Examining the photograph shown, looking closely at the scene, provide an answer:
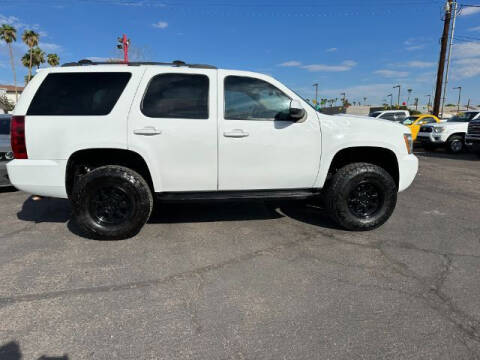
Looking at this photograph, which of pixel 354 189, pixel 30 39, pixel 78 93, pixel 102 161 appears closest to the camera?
pixel 78 93

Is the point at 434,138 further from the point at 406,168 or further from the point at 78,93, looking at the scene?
the point at 78,93

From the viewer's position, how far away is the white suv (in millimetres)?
3342

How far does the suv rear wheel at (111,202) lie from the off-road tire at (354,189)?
7.42 ft

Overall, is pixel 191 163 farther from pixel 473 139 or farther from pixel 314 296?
pixel 473 139

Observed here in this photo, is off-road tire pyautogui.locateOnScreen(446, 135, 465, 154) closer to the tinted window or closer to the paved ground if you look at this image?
Answer: the paved ground

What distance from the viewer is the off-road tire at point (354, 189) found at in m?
3.78

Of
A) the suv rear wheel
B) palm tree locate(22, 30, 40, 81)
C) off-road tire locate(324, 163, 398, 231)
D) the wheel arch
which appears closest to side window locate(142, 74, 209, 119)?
the wheel arch

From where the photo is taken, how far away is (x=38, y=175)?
335 cm

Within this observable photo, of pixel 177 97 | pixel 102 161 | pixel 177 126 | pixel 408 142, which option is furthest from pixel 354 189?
pixel 102 161

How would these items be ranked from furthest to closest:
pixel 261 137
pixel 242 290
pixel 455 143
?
pixel 455 143, pixel 261 137, pixel 242 290

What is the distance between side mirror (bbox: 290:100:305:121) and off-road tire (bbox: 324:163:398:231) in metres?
0.93

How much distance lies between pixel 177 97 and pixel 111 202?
4.82 feet

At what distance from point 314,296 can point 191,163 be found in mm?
1918

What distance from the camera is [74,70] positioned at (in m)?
3.44
